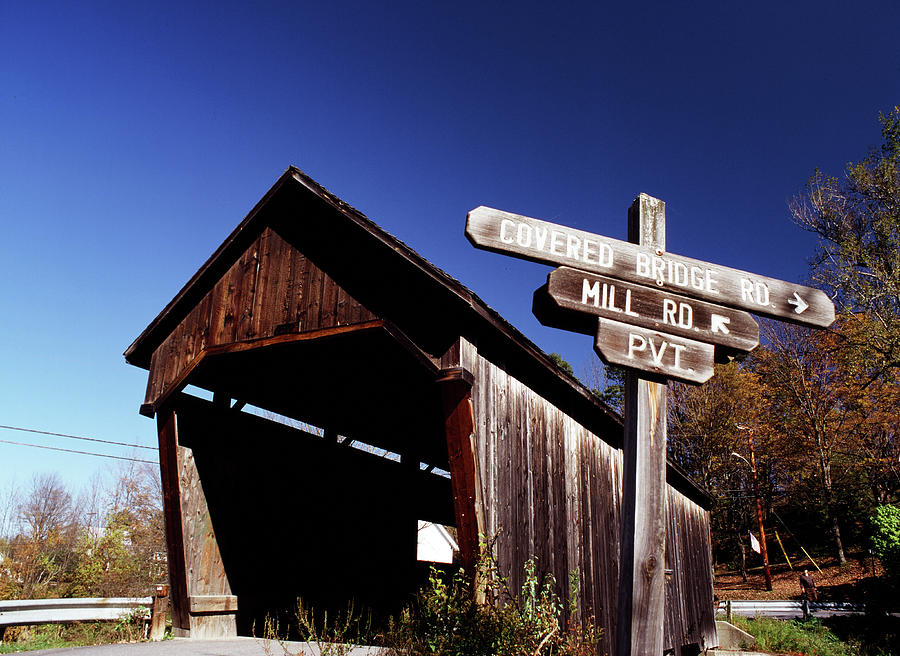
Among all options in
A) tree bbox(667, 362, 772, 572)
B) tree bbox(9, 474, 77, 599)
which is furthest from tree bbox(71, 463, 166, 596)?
tree bbox(667, 362, 772, 572)

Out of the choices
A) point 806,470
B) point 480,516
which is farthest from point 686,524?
point 806,470

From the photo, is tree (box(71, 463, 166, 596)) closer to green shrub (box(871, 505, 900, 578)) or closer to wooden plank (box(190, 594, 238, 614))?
wooden plank (box(190, 594, 238, 614))

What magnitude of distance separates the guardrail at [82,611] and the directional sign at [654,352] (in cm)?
826

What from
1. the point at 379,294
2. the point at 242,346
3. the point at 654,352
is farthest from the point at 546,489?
the point at 654,352

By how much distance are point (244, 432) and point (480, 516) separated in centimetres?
496

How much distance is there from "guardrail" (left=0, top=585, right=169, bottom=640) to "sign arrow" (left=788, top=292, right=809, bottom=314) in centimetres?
893

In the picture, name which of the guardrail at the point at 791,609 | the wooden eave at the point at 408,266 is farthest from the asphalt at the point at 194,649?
the guardrail at the point at 791,609

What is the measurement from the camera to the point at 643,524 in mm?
3408

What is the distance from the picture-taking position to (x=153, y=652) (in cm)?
721

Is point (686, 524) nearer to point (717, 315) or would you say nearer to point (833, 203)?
point (717, 315)

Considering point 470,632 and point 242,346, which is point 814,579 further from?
point 470,632

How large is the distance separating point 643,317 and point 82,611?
29.5 feet

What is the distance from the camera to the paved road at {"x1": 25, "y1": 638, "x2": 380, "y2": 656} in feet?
23.6

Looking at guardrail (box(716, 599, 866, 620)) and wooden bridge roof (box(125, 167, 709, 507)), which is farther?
guardrail (box(716, 599, 866, 620))
